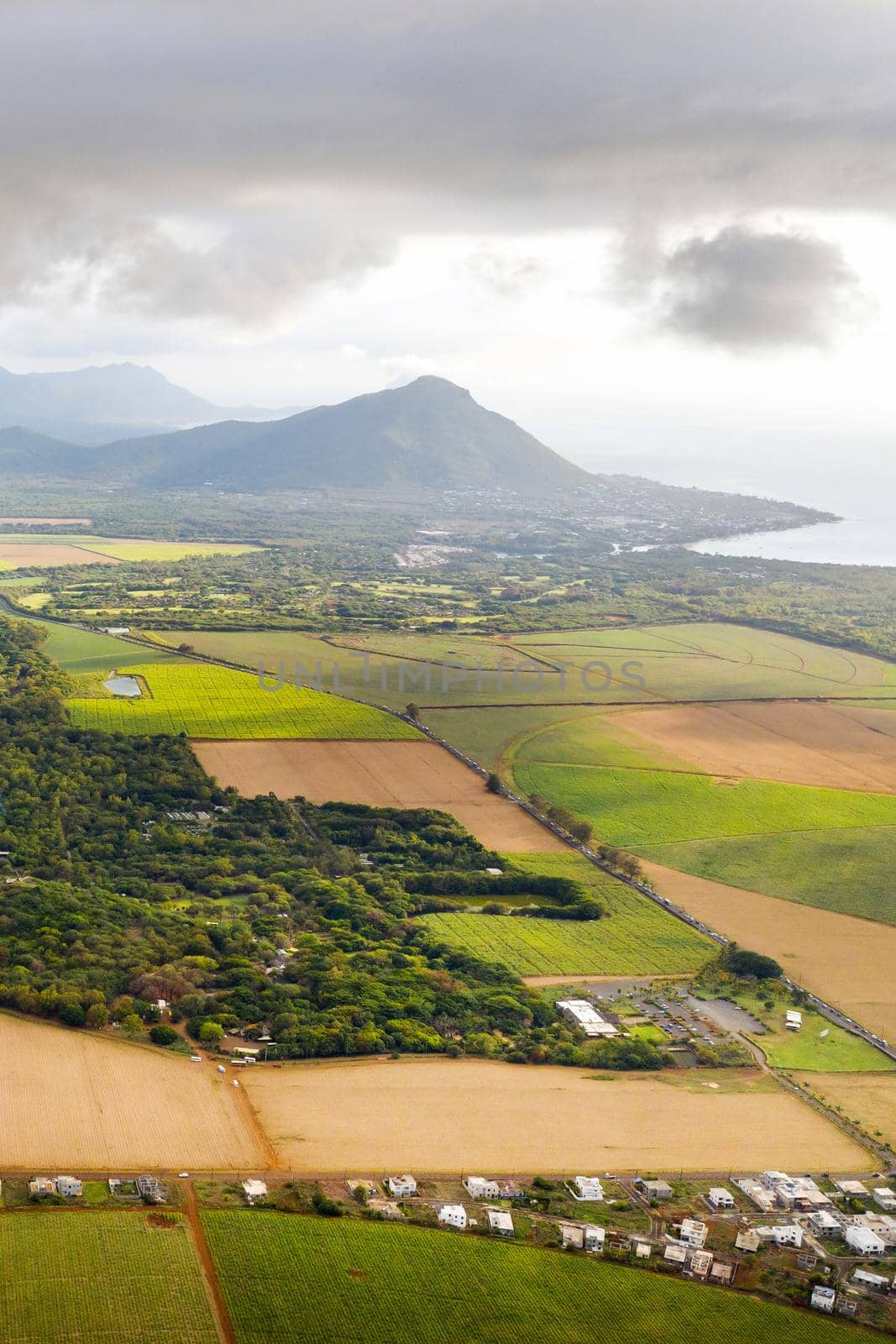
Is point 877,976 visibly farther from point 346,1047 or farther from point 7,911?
point 7,911

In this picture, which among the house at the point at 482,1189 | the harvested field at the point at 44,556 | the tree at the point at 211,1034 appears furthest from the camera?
the harvested field at the point at 44,556

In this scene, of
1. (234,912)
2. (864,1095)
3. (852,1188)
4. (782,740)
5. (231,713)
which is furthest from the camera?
(782,740)

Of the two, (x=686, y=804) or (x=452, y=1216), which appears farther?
(x=686, y=804)

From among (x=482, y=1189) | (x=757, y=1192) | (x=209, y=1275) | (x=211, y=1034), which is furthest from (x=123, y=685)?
(x=757, y=1192)

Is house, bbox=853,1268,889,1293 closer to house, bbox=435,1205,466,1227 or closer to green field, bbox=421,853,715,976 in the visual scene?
house, bbox=435,1205,466,1227

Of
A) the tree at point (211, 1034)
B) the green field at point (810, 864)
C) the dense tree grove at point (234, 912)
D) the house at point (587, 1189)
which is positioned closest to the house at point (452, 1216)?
the house at point (587, 1189)

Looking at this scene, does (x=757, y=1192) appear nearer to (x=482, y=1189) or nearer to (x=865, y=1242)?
(x=865, y=1242)

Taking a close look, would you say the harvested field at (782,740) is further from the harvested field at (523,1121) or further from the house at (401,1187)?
the house at (401,1187)

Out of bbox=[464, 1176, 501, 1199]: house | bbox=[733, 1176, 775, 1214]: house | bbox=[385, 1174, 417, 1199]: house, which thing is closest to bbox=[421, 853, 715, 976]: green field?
bbox=[733, 1176, 775, 1214]: house
